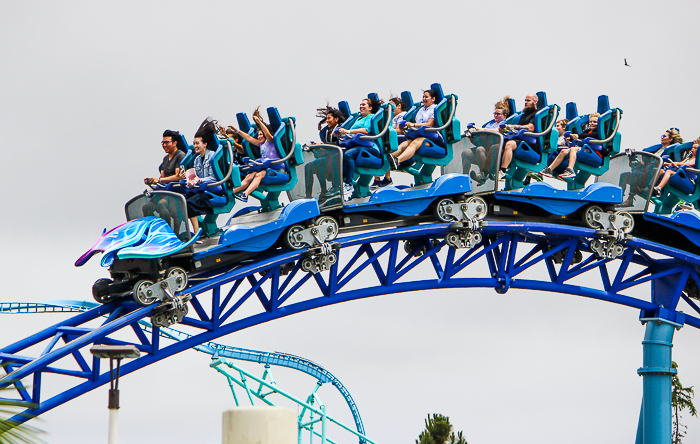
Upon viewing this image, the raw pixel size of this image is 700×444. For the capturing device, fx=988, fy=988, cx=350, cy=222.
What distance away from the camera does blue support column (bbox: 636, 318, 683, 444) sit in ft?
42.0

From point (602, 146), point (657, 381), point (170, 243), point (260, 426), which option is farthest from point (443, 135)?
point (260, 426)

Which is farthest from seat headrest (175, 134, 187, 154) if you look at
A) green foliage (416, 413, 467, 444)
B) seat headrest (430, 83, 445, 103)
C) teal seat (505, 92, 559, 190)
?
green foliage (416, 413, 467, 444)

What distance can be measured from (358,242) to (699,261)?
5087mm

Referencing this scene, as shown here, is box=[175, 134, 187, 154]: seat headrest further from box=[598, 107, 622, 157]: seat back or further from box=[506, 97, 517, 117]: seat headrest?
box=[598, 107, 622, 157]: seat back

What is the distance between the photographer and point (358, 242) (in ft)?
35.8

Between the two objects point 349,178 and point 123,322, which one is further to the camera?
point 349,178

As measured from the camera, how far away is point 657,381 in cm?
1288

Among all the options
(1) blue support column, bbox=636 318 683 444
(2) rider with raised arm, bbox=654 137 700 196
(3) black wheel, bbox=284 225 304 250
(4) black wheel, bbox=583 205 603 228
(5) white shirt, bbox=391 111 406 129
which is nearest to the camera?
(3) black wheel, bbox=284 225 304 250

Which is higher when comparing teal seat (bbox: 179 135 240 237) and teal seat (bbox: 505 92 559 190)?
teal seat (bbox: 505 92 559 190)

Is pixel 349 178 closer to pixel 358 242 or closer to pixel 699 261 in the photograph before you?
pixel 358 242

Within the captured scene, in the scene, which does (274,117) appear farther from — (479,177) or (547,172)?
(547,172)

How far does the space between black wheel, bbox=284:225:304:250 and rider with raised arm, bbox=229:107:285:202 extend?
1.87 ft

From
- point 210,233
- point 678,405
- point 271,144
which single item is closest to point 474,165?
point 271,144

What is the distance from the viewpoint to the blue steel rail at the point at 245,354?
1331cm
